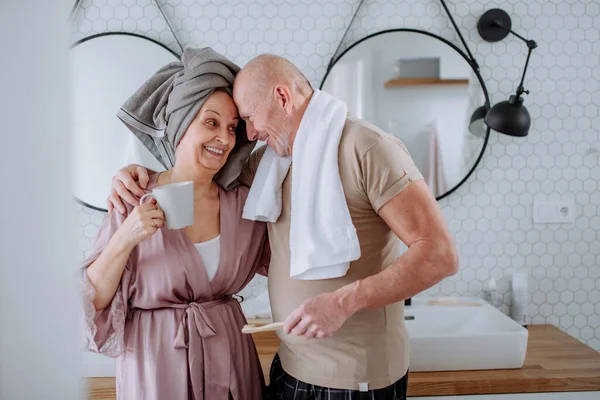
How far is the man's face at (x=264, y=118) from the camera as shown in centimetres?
129

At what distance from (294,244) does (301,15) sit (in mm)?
1178

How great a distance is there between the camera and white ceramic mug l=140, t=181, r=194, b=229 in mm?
1165

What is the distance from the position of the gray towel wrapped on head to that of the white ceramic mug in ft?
0.63

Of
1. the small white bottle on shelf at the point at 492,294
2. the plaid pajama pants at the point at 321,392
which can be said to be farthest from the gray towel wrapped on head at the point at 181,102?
the small white bottle on shelf at the point at 492,294

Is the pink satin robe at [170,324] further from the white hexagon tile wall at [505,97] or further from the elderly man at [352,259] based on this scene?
the white hexagon tile wall at [505,97]

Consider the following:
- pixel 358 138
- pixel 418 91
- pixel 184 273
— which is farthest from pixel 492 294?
pixel 184 273

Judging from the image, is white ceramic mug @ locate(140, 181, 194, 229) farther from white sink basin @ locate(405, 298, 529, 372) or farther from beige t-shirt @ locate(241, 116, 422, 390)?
white sink basin @ locate(405, 298, 529, 372)

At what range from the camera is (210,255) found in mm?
1339

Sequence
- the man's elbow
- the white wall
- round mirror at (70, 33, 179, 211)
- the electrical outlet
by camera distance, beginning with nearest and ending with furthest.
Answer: the white wall < the man's elbow < round mirror at (70, 33, 179, 211) < the electrical outlet

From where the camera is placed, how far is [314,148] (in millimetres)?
1267

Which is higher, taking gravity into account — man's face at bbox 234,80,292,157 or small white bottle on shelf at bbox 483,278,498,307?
man's face at bbox 234,80,292,157

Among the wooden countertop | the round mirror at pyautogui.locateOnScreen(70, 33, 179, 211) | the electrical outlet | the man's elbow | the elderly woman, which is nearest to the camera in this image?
the man's elbow

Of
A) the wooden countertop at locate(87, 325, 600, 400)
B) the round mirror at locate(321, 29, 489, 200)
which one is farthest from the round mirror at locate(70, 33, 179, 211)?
the wooden countertop at locate(87, 325, 600, 400)

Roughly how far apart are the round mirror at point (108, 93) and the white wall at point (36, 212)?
188 cm
